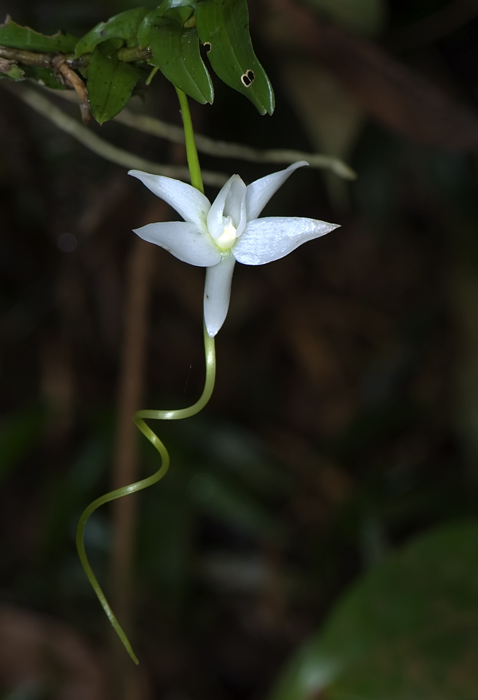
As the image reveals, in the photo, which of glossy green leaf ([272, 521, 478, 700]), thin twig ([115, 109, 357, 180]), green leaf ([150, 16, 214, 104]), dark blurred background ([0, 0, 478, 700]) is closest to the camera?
green leaf ([150, 16, 214, 104])

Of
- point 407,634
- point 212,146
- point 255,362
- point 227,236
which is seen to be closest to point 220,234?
point 227,236

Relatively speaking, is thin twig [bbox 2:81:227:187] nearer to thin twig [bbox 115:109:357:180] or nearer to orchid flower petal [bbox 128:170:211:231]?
thin twig [bbox 115:109:357:180]

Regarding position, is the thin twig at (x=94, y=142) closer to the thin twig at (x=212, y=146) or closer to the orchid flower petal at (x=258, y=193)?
the thin twig at (x=212, y=146)

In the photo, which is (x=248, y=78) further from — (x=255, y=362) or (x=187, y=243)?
(x=255, y=362)

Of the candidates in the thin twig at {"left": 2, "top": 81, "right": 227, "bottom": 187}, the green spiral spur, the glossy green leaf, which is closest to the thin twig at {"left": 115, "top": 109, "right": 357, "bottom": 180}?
the thin twig at {"left": 2, "top": 81, "right": 227, "bottom": 187}

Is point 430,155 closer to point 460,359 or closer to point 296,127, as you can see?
point 296,127

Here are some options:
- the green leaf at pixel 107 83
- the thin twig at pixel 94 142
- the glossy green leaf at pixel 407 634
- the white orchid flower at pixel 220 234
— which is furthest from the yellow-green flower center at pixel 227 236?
the glossy green leaf at pixel 407 634
